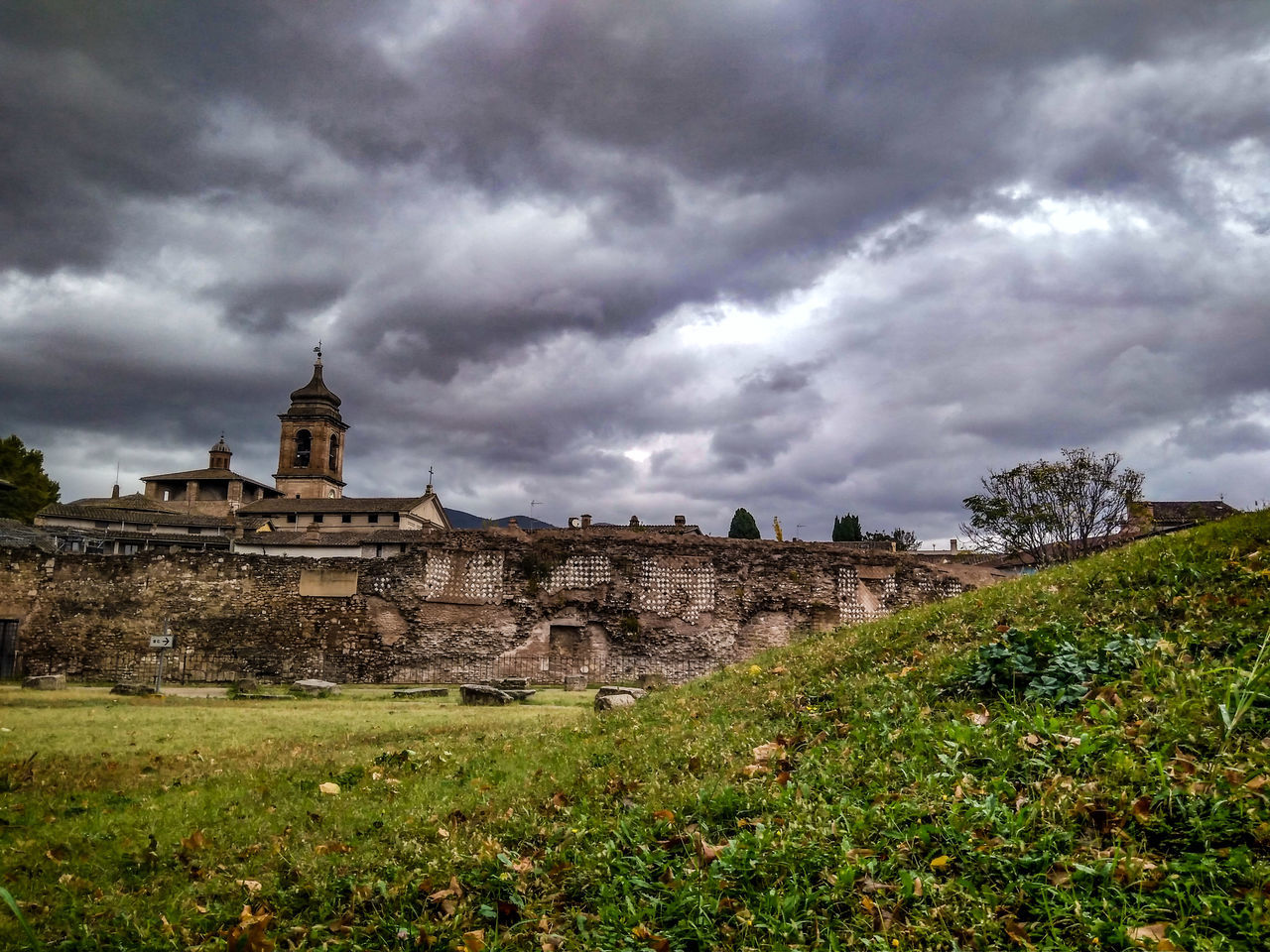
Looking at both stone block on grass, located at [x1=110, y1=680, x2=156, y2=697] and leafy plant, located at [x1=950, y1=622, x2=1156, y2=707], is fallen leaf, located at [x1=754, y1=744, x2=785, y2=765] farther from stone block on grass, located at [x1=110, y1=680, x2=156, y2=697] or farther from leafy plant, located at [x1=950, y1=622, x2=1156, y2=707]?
stone block on grass, located at [x1=110, y1=680, x2=156, y2=697]

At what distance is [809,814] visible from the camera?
4277 millimetres

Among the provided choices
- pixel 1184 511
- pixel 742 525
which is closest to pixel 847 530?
pixel 742 525

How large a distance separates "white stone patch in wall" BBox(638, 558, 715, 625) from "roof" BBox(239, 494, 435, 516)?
32.3 metres

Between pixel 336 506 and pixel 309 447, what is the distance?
14106mm

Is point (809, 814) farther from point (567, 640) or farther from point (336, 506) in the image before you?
point (336, 506)

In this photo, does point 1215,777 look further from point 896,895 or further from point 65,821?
point 65,821

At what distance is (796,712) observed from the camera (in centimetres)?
652

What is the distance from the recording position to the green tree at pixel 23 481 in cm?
4425

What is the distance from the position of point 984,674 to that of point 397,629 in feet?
64.7

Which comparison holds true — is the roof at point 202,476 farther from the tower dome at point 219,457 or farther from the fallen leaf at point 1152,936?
the fallen leaf at point 1152,936

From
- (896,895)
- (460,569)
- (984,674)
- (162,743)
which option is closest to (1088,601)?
(984,674)

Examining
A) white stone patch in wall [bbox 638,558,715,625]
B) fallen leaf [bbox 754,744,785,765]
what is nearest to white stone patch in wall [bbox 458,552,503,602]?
white stone patch in wall [bbox 638,558,715,625]

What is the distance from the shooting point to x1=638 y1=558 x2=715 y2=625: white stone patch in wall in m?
23.4

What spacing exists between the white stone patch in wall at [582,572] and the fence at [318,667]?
6.98 ft
